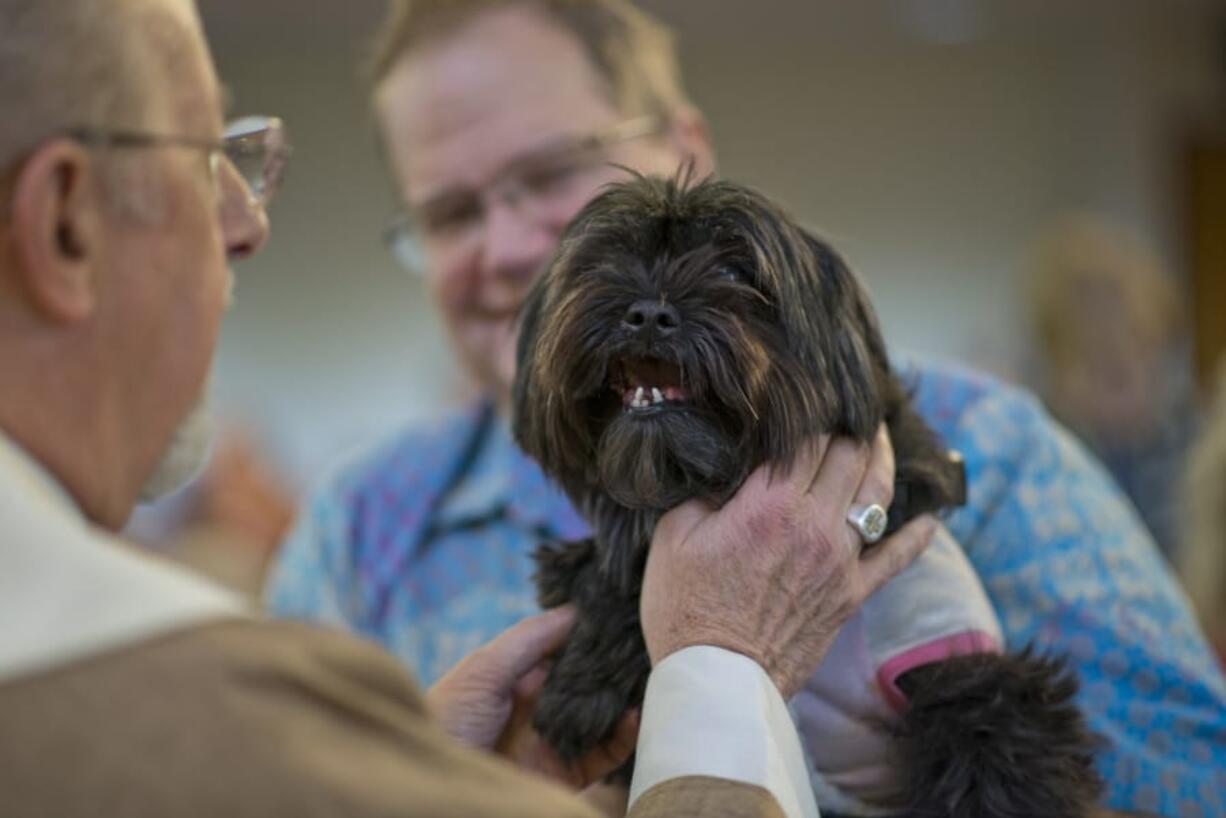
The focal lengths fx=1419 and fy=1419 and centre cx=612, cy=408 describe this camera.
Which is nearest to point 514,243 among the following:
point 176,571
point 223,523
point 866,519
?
point 866,519

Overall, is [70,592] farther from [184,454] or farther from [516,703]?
[516,703]

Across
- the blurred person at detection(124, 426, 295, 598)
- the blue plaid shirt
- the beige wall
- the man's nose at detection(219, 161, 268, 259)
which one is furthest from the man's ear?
the beige wall

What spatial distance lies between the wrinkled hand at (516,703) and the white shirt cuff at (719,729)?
0.26 metres

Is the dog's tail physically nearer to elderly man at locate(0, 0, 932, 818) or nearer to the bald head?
elderly man at locate(0, 0, 932, 818)

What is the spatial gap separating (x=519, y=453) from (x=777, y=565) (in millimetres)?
663

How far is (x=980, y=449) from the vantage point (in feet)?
5.70

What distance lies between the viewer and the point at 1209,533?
307 cm

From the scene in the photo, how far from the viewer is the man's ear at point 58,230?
38.2 inches

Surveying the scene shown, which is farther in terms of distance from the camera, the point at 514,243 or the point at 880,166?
the point at 880,166

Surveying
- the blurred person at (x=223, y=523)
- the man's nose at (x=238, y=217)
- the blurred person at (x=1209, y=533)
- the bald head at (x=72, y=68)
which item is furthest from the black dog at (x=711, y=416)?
the blurred person at (x=223, y=523)

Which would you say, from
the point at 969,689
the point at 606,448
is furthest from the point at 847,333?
the point at 969,689

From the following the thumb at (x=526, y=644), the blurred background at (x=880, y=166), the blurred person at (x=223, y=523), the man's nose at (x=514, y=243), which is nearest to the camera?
the thumb at (x=526, y=644)

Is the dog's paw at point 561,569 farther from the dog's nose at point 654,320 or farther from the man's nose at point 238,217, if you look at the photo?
the man's nose at point 238,217

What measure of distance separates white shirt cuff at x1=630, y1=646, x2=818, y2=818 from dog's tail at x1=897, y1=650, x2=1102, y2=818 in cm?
22
